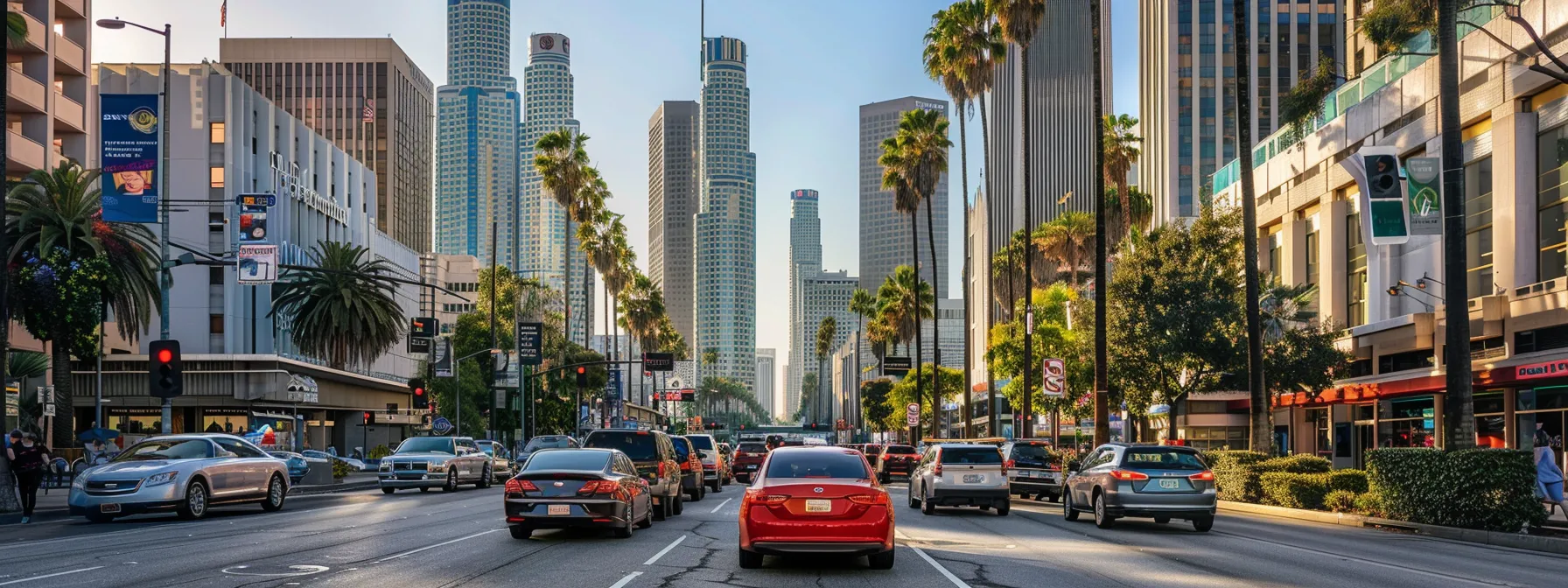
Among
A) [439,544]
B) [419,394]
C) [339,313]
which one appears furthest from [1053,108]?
[439,544]

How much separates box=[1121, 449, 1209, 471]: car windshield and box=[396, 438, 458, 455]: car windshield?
22461mm

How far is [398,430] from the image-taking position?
9425 cm

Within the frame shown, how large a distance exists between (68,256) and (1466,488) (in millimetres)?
40023

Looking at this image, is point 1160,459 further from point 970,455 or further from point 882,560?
point 882,560

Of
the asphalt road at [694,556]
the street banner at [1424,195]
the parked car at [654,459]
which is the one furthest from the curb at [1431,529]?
the parked car at [654,459]

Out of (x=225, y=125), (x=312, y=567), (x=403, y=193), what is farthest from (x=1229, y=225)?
Answer: (x=403, y=193)

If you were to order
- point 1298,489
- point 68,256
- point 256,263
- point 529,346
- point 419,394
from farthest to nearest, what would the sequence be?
point 529,346, point 419,394, point 68,256, point 256,263, point 1298,489

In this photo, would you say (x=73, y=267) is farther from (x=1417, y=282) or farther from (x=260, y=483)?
(x=1417, y=282)

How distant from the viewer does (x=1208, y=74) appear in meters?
96.5

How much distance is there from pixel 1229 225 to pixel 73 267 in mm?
36736

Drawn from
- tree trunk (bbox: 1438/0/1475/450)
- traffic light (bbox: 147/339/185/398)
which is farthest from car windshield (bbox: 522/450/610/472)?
tree trunk (bbox: 1438/0/1475/450)

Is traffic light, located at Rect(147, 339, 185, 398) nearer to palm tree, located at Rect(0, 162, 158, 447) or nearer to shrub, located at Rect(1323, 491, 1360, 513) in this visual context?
palm tree, located at Rect(0, 162, 158, 447)

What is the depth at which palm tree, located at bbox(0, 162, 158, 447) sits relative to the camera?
4116 cm

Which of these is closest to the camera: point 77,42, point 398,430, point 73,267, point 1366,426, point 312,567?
point 312,567
